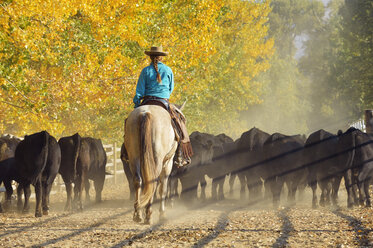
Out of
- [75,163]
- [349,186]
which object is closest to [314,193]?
[349,186]

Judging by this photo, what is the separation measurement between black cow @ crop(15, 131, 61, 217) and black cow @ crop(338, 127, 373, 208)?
7.06 metres

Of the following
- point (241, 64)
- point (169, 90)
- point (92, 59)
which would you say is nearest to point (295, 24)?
point (241, 64)

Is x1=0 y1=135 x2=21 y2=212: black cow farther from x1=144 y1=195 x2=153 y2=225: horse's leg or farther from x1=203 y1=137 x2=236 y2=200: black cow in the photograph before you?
x1=203 y1=137 x2=236 y2=200: black cow

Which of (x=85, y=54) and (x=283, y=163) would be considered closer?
(x=283, y=163)

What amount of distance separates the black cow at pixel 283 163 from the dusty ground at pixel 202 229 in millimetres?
1005

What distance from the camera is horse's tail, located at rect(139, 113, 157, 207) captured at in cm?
781

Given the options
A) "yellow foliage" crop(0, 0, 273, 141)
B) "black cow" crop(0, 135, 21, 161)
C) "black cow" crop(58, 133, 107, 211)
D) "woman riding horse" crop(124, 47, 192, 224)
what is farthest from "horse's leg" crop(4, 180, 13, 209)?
"woman riding horse" crop(124, 47, 192, 224)

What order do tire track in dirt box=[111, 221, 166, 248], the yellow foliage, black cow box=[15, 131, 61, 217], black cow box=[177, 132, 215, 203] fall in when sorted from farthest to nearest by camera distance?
black cow box=[177, 132, 215, 203], the yellow foliage, black cow box=[15, 131, 61, 217], tire track in dirt box=[111, 221, 166, 248]

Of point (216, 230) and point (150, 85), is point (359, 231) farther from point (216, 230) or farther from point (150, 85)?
point (150, 85)

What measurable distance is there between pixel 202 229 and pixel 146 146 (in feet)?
5.68

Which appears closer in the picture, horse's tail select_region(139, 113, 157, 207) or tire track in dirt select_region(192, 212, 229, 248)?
tire track in dirt select_region(192, 212, 229, 248)

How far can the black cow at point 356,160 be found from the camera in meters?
11.7

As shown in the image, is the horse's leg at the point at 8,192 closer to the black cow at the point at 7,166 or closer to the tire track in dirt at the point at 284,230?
the black cow at the point at 7,166

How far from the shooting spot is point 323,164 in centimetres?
1230
